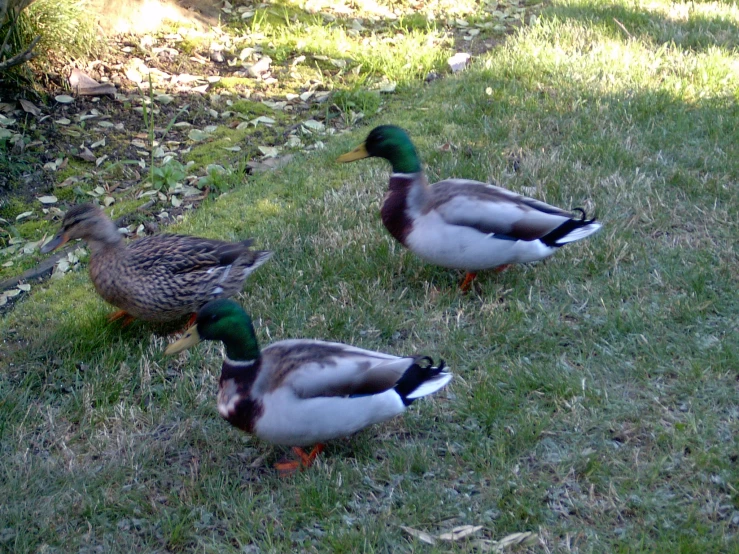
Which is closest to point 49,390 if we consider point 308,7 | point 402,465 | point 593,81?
point 402,465

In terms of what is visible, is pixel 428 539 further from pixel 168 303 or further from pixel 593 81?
pixel 593 81

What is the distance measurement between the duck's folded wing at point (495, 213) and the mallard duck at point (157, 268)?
1.06 m

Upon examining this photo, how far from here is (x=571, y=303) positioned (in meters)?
4.12

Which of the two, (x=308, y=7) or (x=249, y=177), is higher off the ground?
(x=308, y=7)

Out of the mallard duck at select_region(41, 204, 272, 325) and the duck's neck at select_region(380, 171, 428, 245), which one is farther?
the duck's neck at select_region(380, 171, 428, 245)

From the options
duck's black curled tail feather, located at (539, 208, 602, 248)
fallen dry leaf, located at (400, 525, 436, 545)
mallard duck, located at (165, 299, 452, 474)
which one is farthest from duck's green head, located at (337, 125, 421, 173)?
fallen dry leaf, located at (400, 525, 436, 545)

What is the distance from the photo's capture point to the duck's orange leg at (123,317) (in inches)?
164

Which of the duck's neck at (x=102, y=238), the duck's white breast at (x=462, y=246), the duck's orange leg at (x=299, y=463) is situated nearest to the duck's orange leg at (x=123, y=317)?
the duck's neck at (x=102, y=238)

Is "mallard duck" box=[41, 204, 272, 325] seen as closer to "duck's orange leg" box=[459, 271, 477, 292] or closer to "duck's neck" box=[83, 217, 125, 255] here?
"duck's neck" box=[83, 217, 125, 255]

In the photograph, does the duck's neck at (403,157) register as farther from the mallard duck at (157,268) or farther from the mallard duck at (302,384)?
the mallard duck at (302,384)

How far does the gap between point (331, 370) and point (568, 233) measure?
1717 millimetres

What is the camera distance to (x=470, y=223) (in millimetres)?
4043

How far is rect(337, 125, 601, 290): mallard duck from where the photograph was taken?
4.05 m

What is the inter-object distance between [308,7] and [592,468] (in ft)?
22.5
